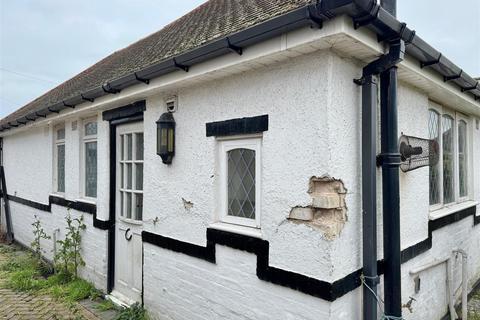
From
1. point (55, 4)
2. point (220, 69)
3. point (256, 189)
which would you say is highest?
point (55, 4)

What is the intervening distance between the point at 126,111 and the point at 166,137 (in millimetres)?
1429

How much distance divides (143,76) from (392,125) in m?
3.01

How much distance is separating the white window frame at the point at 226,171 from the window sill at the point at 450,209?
2603 millimetres

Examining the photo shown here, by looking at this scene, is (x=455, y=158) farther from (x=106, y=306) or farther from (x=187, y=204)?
(x=106, y=306)

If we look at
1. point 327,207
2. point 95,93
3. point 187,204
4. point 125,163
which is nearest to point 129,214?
point 125,163

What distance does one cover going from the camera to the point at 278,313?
10.2 ft

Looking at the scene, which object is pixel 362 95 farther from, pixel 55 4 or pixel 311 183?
pixel 55 4

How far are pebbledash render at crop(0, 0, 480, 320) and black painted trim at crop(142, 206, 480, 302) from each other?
17 mm

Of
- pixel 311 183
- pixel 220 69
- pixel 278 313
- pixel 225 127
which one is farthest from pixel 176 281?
pixel 220 69

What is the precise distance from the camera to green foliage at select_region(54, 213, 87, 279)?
6.47 meters

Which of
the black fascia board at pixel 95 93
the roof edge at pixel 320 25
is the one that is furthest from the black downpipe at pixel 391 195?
the black fascia board at pixel 95 93

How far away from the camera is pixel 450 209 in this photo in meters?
5.22

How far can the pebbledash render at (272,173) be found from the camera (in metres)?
2.81

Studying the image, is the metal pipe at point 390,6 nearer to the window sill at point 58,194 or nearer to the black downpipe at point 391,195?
the black downpipe at point 391,195
